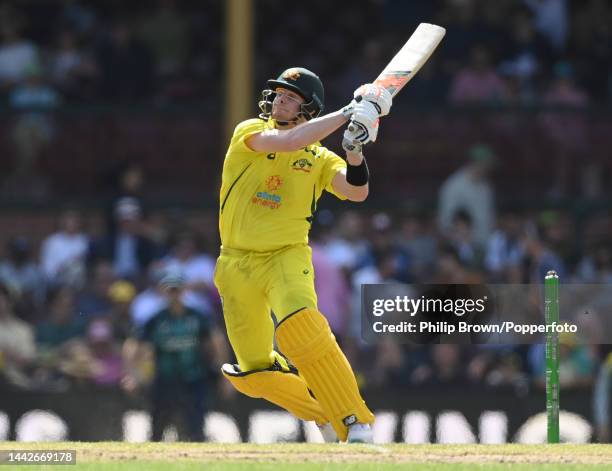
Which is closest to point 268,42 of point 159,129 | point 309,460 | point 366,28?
point 366,28

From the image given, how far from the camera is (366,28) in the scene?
59.6 ft

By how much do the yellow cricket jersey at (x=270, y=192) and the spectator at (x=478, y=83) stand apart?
778 centimetres

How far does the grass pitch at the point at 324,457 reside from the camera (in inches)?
295

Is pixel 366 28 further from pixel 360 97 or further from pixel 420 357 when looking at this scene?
pixel 360 97

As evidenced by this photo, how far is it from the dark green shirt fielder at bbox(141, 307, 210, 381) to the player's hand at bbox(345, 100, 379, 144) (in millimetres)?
5266

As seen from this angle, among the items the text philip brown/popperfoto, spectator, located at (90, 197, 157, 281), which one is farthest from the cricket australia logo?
spectator, located at (90, 197, 157, 281)

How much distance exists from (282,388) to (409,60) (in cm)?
187

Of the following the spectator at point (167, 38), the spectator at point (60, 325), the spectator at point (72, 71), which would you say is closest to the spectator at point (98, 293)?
the spectator at point (60, 325)

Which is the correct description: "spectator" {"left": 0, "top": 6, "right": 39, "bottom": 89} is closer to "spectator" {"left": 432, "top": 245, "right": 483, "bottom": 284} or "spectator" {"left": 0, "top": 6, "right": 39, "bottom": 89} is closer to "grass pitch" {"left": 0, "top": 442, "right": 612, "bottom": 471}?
"spectator" {"left": 432, "top": 245, "right": 483, "bottom": 284}

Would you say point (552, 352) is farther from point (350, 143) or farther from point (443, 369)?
point (443, 369)

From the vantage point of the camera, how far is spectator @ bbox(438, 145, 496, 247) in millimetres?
14922

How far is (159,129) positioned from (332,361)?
7985mm

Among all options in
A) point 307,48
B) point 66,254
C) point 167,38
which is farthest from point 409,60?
point 307,48

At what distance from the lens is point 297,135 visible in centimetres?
812
